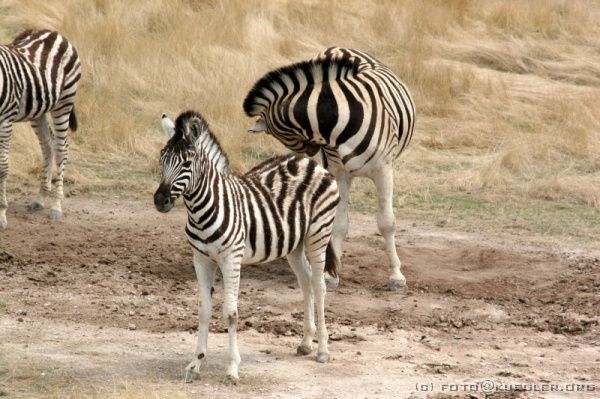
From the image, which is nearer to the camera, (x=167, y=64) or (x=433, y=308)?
(x=433, y=308)

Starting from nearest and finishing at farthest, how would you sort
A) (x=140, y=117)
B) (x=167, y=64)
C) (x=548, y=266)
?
(x=548, y=266) → (x=140, y=117) → (x=167, y=64)

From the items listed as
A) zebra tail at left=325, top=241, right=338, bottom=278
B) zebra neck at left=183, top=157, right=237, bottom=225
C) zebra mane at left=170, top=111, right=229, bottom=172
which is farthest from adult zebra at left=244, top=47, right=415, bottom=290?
zebra neck at left=183, top=157, right=237, bottom=225

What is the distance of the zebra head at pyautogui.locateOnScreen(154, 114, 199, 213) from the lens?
668 centimetres

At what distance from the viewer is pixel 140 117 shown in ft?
44.9

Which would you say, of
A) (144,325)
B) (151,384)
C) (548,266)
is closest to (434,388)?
(151,384)

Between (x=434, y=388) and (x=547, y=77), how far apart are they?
30.7 ft

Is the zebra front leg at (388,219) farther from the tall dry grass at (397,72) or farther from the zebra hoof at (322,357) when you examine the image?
the tall dry grass at (397,72)

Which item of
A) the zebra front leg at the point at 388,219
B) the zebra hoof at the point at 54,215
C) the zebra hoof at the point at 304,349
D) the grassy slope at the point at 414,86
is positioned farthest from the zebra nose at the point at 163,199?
the grassy slope at the point at 414,86

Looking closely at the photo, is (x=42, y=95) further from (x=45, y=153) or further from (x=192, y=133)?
(x=192, y=133)

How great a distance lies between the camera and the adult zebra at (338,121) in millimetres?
9164

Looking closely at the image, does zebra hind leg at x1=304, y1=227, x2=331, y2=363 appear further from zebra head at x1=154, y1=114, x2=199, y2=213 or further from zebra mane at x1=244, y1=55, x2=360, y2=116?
zebra mane at x1=244, y1=55, x2=360, y2=116

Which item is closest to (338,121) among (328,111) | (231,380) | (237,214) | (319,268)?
(328,111)

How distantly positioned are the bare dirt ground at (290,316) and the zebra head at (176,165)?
109 cm

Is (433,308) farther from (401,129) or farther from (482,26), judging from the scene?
(482,26)
